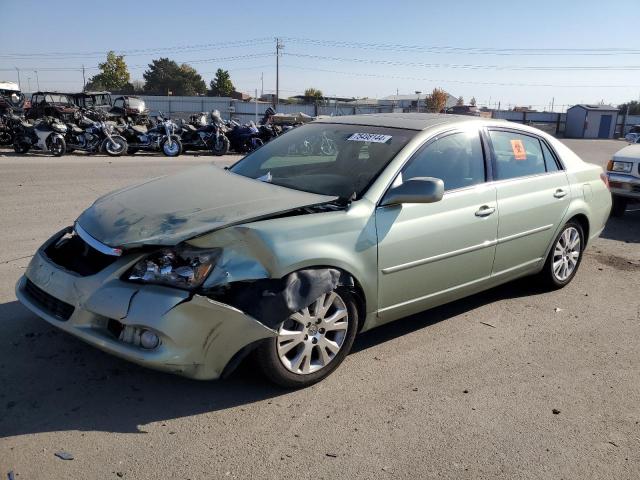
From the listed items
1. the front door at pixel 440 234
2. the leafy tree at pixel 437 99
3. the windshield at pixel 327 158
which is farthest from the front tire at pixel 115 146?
the leafy tree at pixel 437 99

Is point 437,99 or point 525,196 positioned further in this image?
point 437,99

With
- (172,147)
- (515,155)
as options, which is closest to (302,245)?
(515,155)

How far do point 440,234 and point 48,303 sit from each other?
2567 mm

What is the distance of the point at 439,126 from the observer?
4.14 metres

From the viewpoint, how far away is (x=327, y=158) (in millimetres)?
4297

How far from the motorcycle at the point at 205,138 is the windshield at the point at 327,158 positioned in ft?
44.3

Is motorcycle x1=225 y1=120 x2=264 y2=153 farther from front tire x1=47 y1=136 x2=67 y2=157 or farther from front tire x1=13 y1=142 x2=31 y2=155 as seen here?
front tire x1=13 y1=142 x2=31 y2=155

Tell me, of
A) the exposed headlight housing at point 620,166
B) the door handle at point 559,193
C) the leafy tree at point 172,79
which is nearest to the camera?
the door handle at point 559,193

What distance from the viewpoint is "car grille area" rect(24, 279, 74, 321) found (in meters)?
3.15

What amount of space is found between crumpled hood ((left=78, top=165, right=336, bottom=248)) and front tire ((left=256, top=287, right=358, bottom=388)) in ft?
2.07

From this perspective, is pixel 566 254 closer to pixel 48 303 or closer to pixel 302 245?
pixel 302 245

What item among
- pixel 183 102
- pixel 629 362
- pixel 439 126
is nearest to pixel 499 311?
pixel 629 362

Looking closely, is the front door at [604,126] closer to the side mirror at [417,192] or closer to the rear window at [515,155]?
the rear window at [515,155]

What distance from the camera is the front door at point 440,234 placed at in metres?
3.61
